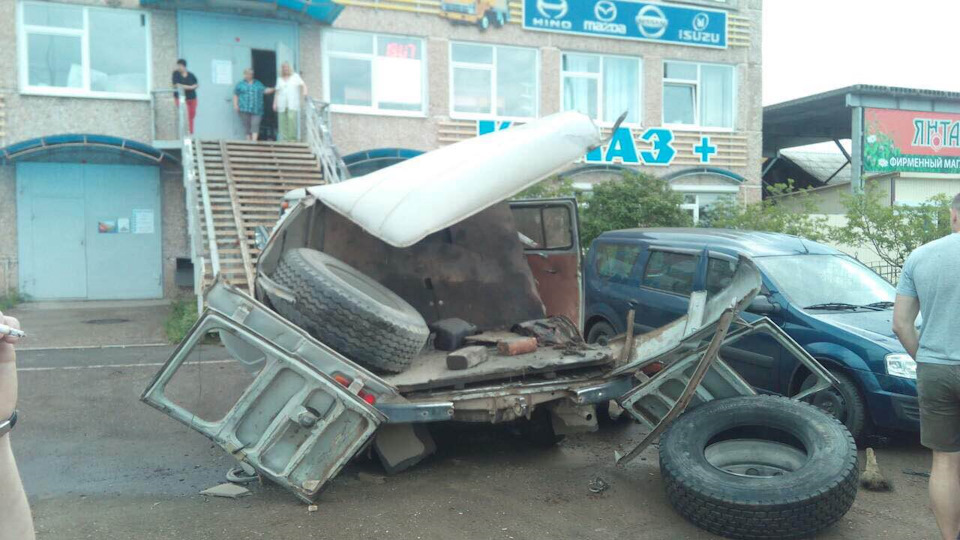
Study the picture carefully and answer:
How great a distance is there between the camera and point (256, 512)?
4.45 m

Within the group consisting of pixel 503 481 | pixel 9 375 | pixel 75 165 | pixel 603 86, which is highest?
pixel 603 86

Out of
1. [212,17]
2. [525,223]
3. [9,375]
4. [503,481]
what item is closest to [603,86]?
[212,17]

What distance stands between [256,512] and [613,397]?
229 centimetres

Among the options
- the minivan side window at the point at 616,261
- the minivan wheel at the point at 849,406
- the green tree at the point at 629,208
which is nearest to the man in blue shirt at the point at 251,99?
the green tree at the point at 629,208

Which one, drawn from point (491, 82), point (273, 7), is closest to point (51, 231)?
point (273, 7)

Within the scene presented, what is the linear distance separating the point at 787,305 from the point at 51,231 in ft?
43.4

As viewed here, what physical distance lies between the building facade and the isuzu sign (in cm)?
3

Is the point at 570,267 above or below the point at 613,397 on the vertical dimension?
above

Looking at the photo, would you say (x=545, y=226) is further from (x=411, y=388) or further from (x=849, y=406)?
(x=849, y=406)

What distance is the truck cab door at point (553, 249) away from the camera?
677cm

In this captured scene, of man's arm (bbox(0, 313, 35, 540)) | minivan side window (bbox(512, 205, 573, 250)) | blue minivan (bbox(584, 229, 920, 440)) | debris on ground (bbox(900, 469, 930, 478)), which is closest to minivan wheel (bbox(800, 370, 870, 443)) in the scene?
blue minivan (bbox(584, 229, 920, 440))

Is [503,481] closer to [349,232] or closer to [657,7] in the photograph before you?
[349,232]

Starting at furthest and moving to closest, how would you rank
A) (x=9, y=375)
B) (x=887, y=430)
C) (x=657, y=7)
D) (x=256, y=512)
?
1. (x=657, y=7)
2. (x=887, y=430)
3. (x=256, y=512)
4. (x=9, y=375)

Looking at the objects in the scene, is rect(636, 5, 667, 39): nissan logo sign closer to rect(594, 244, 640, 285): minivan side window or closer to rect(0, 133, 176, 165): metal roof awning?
rect(0, 133, 176, 165): metal roof awning
